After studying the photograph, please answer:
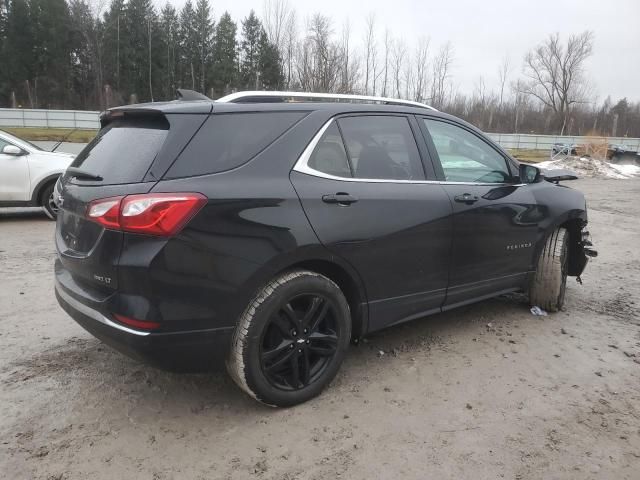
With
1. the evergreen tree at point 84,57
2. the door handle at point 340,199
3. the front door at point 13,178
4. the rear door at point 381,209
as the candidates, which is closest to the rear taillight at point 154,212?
the rear door at point 381,209

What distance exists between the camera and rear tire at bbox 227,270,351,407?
2705 mm

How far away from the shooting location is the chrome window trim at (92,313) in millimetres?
2474

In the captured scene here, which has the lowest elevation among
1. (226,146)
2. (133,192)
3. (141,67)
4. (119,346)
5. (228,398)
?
(228,398)

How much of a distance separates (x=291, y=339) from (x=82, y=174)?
4.98 ft

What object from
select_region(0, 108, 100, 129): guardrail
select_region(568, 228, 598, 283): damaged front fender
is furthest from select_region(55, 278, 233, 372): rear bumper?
select_region(0, 108, 100, 129): guardrail

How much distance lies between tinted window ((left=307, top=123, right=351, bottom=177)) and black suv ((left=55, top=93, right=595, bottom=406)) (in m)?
0.01

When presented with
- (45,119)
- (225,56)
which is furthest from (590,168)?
(225,56)

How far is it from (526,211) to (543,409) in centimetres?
178

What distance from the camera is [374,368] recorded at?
352 centimetres

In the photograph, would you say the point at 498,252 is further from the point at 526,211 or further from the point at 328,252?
the point at 328,252

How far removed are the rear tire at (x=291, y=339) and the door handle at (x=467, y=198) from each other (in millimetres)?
1233

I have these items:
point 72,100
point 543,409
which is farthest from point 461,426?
point 72,100

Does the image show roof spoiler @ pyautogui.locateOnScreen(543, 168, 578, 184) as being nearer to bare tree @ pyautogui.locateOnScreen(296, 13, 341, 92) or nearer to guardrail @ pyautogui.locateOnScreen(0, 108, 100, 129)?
bare tree @ pyautogui.locateOnScreen(296, 13, 341, 92)

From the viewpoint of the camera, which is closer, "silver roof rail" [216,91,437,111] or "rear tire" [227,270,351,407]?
"rear tire" [227,270,351,407]
